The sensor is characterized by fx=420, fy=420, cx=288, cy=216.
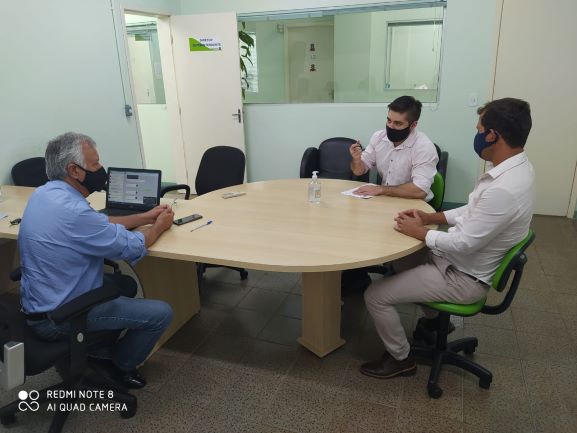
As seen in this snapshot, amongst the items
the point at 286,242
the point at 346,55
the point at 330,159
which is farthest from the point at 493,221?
the point at 346,55

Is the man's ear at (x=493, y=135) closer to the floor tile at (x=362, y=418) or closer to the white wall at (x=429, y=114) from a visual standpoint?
the floor tile at (x=362, y=418)

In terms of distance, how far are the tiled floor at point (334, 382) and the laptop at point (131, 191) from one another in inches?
32.3

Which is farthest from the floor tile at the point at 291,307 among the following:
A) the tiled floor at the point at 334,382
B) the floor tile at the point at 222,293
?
the floor tile at the point at 222,293

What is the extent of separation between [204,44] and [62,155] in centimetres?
365

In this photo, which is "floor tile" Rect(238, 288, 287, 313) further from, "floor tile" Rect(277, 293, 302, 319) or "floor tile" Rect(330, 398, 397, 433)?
"floor tile" Rect(330, 398, 397, 433)

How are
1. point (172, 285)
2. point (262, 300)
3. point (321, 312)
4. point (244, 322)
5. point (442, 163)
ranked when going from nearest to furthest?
point (321, 312)
point (172, 285)
point (244, 322)
point (262, 300)
point (442, 163)

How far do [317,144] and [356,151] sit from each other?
2.16m

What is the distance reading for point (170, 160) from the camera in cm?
591

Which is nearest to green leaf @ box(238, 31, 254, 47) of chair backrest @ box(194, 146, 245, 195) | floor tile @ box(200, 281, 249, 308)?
chair backrest @ box(194, 146, 245, 195)

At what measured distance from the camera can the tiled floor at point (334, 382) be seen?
185cm

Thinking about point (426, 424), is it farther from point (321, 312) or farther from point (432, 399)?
point (321, 312)

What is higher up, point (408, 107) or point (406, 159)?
point (408, 107)

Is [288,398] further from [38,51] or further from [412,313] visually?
[38,51]

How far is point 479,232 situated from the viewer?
1677mm
